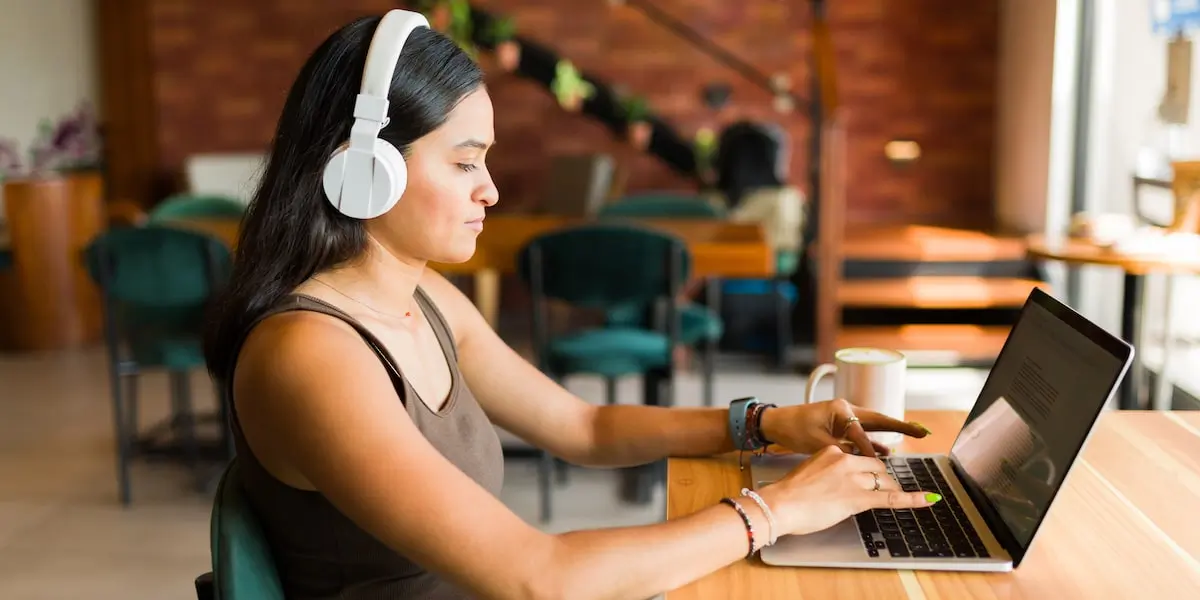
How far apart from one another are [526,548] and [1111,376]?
569 mm

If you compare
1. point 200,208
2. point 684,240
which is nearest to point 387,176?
point 684,240

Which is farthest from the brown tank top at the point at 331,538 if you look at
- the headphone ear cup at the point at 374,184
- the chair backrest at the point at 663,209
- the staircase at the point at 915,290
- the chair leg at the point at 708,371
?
the staircase at the point at 915,290

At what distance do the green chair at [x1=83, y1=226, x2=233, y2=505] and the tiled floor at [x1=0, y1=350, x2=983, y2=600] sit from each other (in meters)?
0.18

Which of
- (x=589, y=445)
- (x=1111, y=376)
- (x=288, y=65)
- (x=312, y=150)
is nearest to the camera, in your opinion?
(x=1111, y=376)

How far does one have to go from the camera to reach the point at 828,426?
4.85ft

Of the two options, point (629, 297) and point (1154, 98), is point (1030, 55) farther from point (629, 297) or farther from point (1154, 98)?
point (629, 297)

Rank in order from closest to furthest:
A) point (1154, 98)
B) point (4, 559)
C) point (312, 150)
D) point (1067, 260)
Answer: point (312, 150)
point (4, 559)
point (1067, 260)
point (1154, 98)

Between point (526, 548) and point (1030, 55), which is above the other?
point (1030, 55)

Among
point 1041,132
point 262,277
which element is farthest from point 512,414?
point 1041,132

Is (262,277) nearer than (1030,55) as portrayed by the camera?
Yes

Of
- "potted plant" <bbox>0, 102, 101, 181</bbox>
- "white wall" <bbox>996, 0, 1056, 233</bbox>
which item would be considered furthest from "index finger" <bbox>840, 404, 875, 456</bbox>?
"potted plant" <bbox>0, 102, 101, 181</bbox>

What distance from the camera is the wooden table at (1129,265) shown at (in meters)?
3.46

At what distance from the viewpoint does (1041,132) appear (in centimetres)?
585

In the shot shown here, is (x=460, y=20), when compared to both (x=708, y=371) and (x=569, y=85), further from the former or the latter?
(x=708, y=371)
